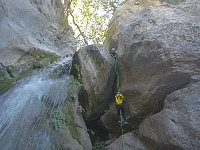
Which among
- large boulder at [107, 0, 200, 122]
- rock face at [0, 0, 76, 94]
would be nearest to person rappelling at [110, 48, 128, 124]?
large boulder at [107, 0, 200, 122]

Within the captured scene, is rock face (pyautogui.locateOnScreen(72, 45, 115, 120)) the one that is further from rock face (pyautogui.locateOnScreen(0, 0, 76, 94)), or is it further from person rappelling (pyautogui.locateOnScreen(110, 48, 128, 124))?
rock face (pyautogui.locateOnScreen(0, 0, 76, 94))

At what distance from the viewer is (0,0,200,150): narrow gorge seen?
9.09 metres

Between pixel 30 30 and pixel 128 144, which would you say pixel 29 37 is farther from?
pixel 128 144

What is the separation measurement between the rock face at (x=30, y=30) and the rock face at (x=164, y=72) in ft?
12.7

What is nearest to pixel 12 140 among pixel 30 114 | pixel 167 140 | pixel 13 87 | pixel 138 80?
pixel 30 114

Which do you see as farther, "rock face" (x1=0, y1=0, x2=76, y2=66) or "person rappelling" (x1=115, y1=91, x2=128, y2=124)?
"rock face" (x1=0, y1=0, x2=76, y2=66)

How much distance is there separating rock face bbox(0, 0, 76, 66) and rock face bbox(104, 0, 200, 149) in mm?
3884

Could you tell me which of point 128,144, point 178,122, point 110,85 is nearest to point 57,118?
point 128,144

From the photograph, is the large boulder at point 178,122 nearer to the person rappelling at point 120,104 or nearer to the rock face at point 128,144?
the rock face at point 128,144

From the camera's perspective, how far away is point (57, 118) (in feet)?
30.3

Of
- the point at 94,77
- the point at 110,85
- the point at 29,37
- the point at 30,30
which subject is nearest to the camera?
the point at 94,77

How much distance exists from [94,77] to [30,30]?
15.3 feet

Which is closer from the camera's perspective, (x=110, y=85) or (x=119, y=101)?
(x=119, y=101)

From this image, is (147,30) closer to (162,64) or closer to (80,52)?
(162,64)
